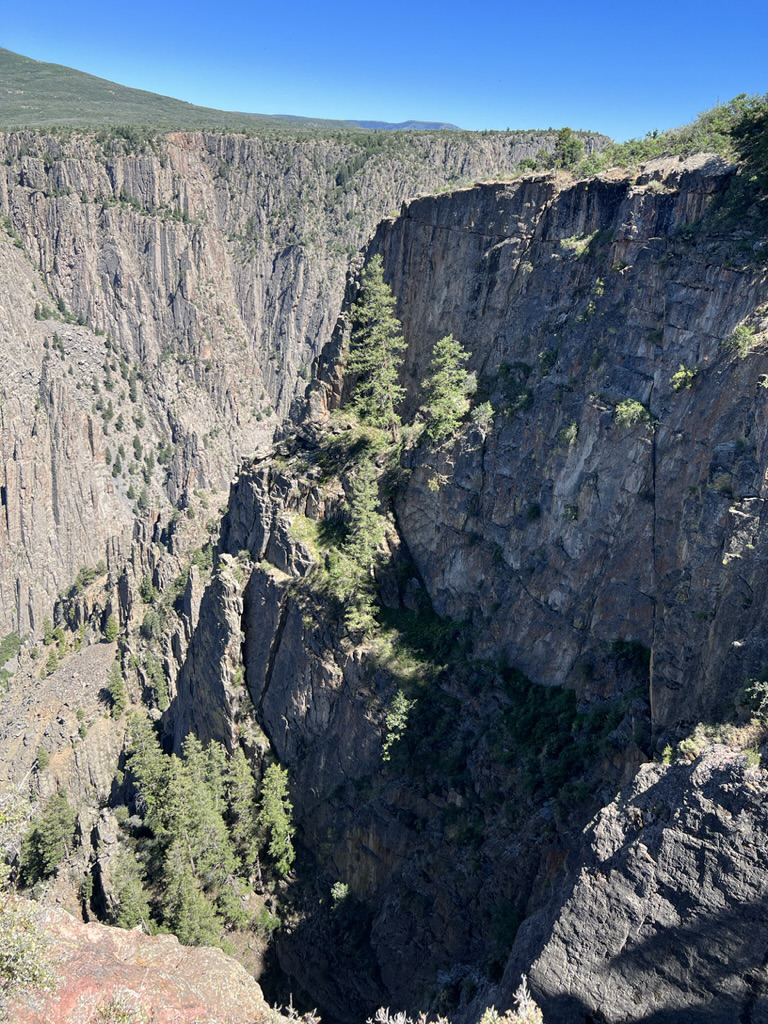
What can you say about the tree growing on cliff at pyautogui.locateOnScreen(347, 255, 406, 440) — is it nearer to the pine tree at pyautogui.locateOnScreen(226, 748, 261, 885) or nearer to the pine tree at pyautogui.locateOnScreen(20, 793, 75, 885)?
the pine tree at pyautogui.locateOnScreen(226, 748, 261, 885)

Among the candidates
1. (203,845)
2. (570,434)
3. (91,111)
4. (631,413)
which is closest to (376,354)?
(570,434)

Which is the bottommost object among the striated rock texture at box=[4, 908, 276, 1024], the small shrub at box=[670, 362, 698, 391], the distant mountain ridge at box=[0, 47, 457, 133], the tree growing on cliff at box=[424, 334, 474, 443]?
the striated rock texture at box=[4, 908, 276, 1024]

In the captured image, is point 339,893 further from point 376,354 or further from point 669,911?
point 376,354

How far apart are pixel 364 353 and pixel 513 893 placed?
28.7 m

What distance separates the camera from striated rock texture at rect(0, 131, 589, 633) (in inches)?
4587

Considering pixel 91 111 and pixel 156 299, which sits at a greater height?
pixel 91 111

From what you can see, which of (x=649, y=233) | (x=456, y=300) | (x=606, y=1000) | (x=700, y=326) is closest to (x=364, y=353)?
(x=456, y=300)

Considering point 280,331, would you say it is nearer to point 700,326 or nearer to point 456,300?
point 456,300

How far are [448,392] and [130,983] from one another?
2711 cm

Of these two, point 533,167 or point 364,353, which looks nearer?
point 533,167

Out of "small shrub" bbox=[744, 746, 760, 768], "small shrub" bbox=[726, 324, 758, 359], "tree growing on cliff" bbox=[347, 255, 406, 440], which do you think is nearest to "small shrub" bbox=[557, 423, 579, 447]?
"small shrub" bbox=[726, 324, 758, 359]

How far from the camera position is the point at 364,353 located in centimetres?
4197

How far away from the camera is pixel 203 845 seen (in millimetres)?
34281

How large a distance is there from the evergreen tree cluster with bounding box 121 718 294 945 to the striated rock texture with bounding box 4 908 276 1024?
43.8 feet
